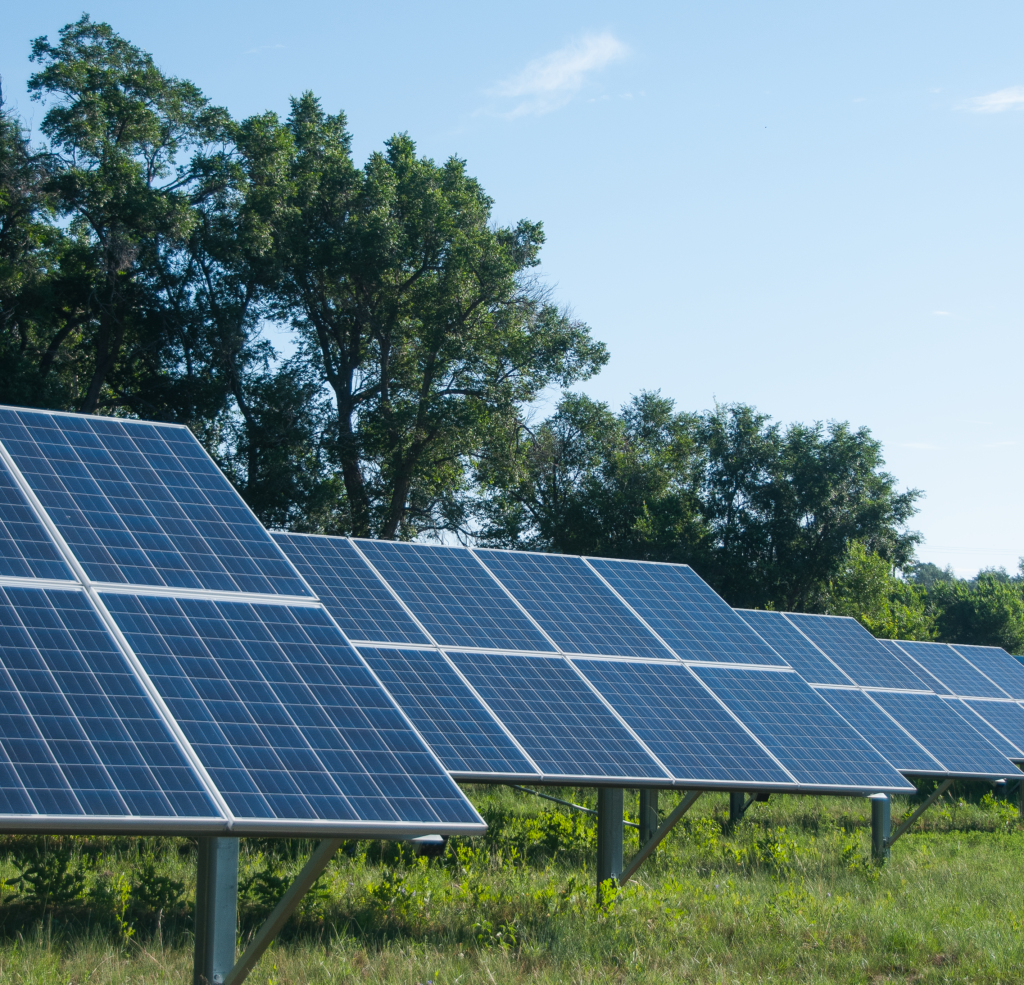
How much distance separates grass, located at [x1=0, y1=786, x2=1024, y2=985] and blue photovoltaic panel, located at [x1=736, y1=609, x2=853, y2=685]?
372 cm

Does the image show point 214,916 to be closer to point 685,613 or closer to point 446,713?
point 446,713

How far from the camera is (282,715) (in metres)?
8.46

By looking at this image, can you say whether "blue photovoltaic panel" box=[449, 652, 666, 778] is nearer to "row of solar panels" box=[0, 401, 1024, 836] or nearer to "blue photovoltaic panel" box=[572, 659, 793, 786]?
"row of solar panels" box=[0, 401, 1024, 836]

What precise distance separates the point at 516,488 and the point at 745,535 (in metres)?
10.8

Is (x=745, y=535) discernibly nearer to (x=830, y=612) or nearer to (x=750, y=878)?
(x=830, y=612)

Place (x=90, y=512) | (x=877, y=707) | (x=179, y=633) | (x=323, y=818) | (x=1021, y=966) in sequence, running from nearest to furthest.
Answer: (x=323, y=818) < (x=179, y=633) < (x=90, y=512) < (x=1021, y=966) < (x=877, y=707)

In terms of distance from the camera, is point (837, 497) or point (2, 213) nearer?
point (2, 213)

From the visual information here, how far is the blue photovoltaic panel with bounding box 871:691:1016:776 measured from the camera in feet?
64.3

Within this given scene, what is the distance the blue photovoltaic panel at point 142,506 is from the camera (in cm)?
977

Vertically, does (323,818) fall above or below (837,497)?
below

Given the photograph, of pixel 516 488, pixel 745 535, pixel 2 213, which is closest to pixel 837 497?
pixel 745 535

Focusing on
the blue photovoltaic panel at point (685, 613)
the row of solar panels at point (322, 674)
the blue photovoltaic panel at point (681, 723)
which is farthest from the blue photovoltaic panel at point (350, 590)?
the blue photovoltaic panel at point (685, 613)

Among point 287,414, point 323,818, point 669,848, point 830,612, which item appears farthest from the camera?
point 830,612

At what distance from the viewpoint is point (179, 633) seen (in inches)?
352
